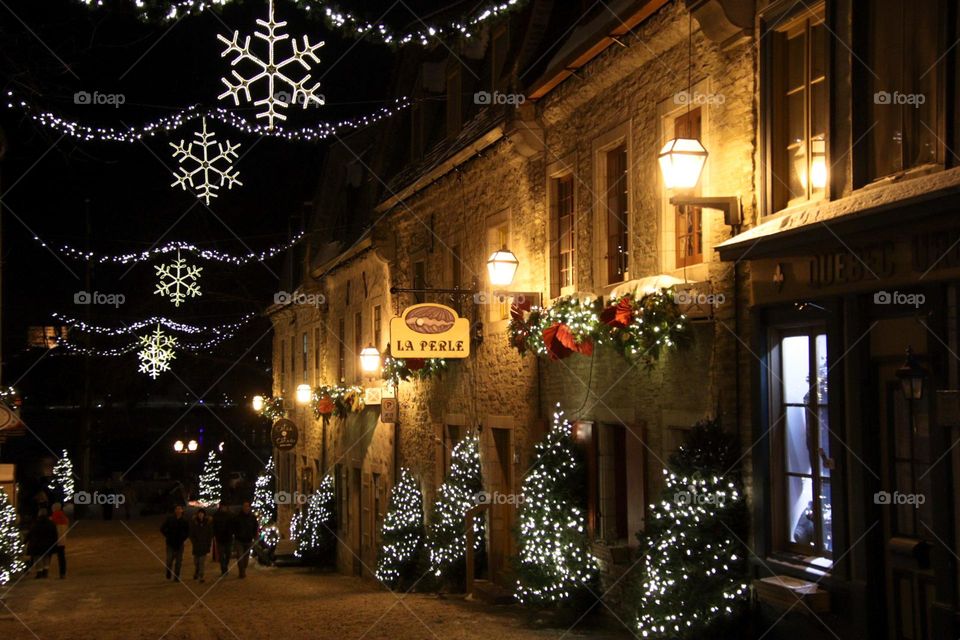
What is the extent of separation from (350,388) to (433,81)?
745 centimetres

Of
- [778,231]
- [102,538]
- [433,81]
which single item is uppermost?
[433,81]

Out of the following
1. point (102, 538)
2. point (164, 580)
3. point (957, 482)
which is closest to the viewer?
point (957, 482)

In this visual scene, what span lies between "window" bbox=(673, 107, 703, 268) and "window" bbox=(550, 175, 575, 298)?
2.91m

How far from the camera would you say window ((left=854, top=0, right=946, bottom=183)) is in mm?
7648

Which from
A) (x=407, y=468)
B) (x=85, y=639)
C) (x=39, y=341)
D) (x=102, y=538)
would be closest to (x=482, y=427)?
(x=407, y=468)

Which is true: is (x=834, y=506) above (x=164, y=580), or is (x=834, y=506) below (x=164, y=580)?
above

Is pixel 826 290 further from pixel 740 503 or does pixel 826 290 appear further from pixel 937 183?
pixel 740 503

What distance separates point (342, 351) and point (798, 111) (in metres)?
18.5

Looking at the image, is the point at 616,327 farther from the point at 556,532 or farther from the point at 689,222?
the point at 556,532

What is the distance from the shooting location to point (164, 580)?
22094 millimetres

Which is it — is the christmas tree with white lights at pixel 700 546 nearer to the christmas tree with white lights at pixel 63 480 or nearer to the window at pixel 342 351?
the window at pixel 342 351

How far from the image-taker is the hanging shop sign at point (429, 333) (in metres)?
15.4

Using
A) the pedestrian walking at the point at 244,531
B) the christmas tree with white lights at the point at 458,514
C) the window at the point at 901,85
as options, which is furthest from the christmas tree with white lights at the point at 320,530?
the window at the point at 901,85

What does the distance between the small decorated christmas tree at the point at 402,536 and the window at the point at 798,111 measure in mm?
11410
